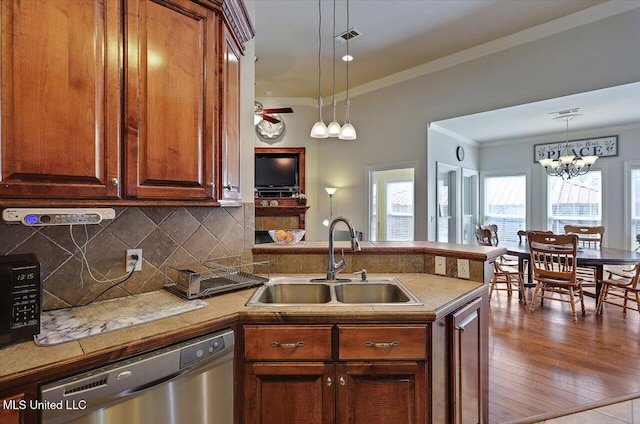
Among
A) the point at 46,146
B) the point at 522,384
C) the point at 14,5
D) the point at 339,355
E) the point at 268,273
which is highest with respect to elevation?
the point at 14,5

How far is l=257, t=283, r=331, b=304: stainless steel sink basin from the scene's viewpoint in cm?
191

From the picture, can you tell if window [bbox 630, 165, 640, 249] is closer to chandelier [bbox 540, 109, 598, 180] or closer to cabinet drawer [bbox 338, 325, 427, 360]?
chandelier [bbox 540, 109, 598, 180]

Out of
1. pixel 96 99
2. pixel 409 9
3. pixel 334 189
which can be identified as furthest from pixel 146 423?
pixel 334 189

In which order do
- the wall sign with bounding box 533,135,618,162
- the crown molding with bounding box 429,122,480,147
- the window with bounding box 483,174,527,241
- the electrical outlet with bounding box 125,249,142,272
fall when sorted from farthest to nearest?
the window with bounding box 483,174,527,241
the wall sign with bounding box 533,135,618,162
the crown molding with bounding box 429,122,480,147
the electrical outlet with bounding box 125,249,142,272

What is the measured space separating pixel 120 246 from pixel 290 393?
3.64ft

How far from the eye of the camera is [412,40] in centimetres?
399

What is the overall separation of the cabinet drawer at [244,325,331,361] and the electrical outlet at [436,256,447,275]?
100 centimetres

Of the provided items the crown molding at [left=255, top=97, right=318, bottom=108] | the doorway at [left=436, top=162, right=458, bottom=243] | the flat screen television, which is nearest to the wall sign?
the doorway at [left=436, top=162, right=458, bottom=243]

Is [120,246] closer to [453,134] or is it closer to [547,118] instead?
[453,134]

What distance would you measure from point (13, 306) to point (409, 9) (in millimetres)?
3829

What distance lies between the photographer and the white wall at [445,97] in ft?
10.8

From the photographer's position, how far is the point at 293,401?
1404mm

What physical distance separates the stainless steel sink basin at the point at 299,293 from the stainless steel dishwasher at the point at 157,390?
568 mm

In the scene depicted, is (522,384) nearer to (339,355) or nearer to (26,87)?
(339,355)
